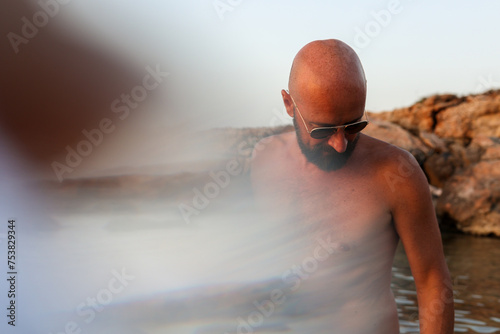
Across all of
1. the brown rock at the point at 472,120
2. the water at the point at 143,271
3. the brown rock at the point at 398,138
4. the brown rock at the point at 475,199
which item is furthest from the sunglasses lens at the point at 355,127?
the brown rock at the point at 472,120

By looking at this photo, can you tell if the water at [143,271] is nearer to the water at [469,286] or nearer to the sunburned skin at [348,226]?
the sunburned skin at [348,226]

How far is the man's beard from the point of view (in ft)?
6.34

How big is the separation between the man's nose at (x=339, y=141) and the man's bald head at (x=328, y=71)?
116 millimetres

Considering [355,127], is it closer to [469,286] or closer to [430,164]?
[469,286]

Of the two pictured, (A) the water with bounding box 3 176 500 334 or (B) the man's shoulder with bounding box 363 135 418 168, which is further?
(B) the man's shoulder with bounding box 363 135 418 168

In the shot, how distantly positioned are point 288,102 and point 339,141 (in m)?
0.30

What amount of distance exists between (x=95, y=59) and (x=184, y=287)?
Answer: 0.63 metres

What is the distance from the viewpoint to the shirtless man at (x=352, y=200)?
1.83 metres

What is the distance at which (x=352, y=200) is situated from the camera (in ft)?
6.45

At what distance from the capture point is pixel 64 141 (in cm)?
140

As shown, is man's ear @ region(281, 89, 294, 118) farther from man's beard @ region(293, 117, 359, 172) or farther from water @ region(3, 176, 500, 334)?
water @ region(3, 176, 500, 334)

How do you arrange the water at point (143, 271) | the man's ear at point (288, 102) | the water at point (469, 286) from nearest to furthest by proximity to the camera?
the water at point (143, 271)
the man's ear at point (288, 102)
the water at point (469, 286)

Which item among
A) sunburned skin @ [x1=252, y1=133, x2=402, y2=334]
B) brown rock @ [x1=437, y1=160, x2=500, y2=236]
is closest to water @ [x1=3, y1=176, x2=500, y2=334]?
sunburned skin @ [x1=252, y1=133, x2=402, y2=334]

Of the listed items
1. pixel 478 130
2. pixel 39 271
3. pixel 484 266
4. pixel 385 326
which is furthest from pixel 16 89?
pixel 478 130
